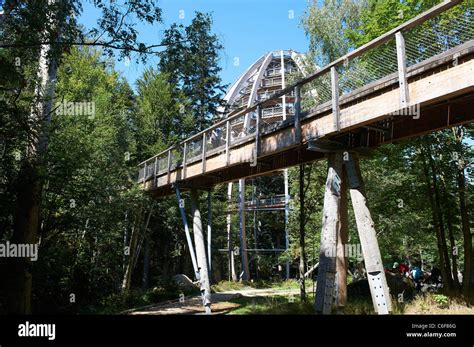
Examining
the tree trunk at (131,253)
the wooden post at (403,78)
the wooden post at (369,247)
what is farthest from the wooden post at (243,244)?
the wooden post at (403,78)

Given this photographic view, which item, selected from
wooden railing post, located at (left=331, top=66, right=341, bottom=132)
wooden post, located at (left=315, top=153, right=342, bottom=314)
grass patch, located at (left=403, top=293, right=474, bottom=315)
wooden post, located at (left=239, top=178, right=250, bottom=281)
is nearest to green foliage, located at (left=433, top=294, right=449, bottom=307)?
grass patch, located at (left=403, top=293, right=474, bottom=315)

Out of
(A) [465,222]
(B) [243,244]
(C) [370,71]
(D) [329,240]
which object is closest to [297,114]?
(C) [370,71]

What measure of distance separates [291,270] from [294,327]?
33558 mm

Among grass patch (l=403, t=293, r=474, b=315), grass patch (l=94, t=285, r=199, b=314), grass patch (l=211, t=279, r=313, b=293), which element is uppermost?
grass patch (l=403, t=293, r=474, b=315)

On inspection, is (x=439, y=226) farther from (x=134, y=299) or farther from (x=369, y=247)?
(x=134, y=299)

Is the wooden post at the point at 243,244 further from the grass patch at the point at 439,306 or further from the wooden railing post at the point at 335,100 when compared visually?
the wooden railing post at the point at 335,100

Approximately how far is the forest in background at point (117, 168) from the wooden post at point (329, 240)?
41.1 inches

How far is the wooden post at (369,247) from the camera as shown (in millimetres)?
6688

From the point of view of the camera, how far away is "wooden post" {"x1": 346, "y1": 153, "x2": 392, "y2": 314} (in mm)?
6688

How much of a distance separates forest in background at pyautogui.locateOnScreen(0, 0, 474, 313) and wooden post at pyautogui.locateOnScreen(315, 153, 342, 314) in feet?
3.43

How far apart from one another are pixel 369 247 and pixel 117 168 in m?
11.5

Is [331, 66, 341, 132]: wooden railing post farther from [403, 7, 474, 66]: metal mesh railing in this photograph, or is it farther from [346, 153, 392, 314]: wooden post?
[403, 7, 474, 66]: metal mesh railing

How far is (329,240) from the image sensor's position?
7211 millimetres

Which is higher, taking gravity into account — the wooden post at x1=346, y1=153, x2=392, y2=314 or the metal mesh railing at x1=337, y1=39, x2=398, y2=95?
the metal mesh railing at x1=337, y1=39, x2=398, y2=95
